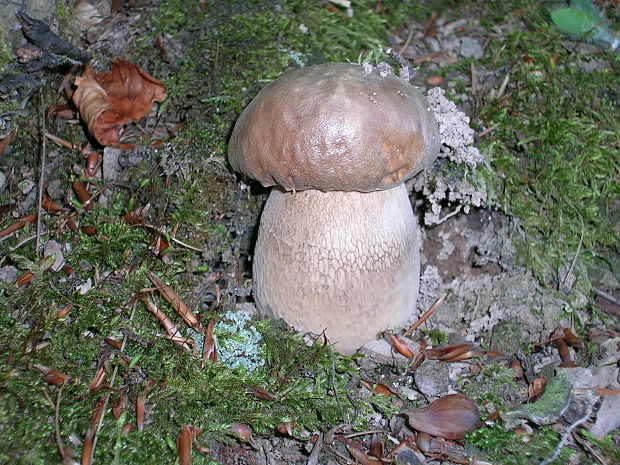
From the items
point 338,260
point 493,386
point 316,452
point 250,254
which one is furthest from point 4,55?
point 493,386

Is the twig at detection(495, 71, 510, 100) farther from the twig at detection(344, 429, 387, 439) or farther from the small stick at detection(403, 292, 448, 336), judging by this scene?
the twig at detection(344, 429, 387, 439)

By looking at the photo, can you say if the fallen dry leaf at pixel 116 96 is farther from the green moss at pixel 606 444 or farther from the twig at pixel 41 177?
the green moss at pixel 606 444

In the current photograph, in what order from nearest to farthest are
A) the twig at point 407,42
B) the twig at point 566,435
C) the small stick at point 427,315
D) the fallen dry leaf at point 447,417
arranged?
1. the twig at point 566,435
2. the fallen dry leaf at point 447,417
3. the small stick at point 427,315
4. the twig at point 407,42

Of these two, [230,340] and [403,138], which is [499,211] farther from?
[230,340]

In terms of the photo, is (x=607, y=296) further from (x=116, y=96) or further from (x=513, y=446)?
(x=116, y=96)

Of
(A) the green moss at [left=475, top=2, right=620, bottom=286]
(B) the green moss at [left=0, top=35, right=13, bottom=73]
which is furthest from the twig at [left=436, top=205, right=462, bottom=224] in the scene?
(B) the green moss at [left=0, top=35, right=13, bottom=73]

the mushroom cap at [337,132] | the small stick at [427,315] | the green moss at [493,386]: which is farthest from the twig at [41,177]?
the green moss at [493,386]
